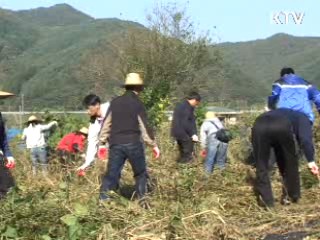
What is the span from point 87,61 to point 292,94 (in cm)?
4074

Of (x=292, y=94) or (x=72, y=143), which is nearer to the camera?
(x=292, y=94)

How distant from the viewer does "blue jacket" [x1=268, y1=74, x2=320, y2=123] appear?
7.84m

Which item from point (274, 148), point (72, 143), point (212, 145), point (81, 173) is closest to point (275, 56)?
point (212, 145)

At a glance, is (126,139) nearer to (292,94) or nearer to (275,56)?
(292,94)

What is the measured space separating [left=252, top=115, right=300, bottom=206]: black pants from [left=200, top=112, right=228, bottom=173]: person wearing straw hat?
9.23 ft

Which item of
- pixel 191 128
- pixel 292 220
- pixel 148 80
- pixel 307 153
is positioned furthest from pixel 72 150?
pixel 148 80

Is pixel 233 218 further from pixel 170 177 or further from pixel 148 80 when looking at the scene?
pixel 148 80

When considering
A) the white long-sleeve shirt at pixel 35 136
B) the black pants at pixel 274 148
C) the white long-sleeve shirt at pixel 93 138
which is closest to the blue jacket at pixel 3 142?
the white long-sleeve shirt at pixel 93 138

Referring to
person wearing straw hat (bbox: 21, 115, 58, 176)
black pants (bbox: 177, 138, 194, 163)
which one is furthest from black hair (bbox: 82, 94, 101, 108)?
person wearing straw hat (bbox: 21, 115, 58, 176)

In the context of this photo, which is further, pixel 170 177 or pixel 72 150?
pixel 72 150

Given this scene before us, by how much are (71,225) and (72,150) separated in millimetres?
4616

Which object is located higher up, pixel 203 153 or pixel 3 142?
pixel 3 142

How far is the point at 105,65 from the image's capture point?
38.8 m

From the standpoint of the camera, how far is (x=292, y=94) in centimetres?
785
